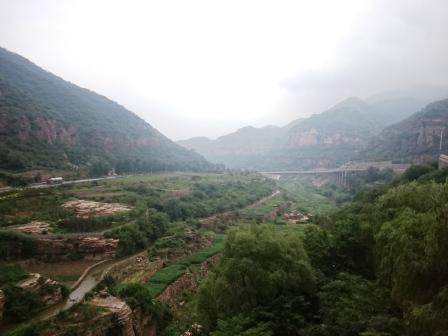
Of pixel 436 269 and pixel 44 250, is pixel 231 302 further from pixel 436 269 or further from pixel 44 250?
pixel 44 250

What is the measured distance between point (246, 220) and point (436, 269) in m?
50.9

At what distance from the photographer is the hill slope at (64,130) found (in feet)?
243

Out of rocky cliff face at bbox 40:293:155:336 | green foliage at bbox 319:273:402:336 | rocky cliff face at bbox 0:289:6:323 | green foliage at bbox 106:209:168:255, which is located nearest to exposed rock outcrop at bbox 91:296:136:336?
rocky cliff face at bbox 40:293:155:336

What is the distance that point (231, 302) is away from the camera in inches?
859

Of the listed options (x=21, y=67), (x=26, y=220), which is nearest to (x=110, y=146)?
(x=21, y=67)

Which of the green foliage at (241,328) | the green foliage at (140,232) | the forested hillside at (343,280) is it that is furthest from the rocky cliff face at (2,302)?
the green foliage at (140,232)

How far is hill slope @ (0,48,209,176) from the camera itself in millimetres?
74188

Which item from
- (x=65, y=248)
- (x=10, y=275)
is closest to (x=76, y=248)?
→ (x=65, y=248)

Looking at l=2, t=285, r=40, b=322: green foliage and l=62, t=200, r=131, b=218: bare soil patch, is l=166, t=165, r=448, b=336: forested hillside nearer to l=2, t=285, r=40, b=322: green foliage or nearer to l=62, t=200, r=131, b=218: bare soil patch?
l=2, t=285, r=40, b=322: green foliage

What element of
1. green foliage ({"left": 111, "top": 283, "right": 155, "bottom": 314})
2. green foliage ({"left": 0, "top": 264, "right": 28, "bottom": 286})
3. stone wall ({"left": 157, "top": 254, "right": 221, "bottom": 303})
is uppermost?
green foliage ({"left": 0, "top": 264, "right": 28, "bottom": 286})

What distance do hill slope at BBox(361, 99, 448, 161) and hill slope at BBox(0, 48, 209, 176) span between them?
62.8m

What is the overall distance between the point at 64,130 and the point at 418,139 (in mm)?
99586

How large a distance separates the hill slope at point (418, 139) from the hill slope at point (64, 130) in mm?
62820

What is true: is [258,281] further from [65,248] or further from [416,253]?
[65,248]
